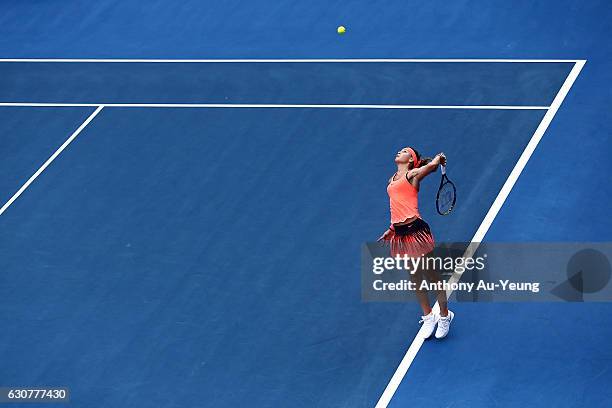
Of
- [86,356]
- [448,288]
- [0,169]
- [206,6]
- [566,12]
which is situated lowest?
[86,356]

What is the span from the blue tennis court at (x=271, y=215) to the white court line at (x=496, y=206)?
0.05m

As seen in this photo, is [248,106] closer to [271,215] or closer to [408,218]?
[271,215]

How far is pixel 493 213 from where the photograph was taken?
1524 cm

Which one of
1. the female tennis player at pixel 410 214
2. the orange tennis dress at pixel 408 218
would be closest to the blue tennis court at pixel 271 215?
the female tennis player at pixel 410 214

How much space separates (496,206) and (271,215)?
10.2 feet

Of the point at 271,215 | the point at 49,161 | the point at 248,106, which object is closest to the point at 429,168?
the point at 271,215

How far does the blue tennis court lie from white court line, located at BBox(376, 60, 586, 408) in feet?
0.15

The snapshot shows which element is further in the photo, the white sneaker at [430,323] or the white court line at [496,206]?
the white sneaker at [430,323]

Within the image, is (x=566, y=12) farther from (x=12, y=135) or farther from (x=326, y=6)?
(x=12, y=135)

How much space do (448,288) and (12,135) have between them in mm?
8315

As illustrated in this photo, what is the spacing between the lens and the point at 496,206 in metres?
15.4

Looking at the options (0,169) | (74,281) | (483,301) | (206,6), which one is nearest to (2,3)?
(206,6)

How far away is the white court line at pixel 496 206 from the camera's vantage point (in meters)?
12.6

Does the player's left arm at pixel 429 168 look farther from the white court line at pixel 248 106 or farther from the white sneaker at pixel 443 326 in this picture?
the white court line at pixel 248 106
